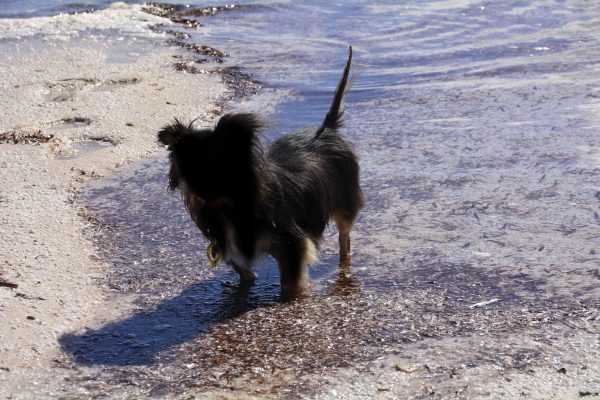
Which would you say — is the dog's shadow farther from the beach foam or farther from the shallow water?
the beach foam

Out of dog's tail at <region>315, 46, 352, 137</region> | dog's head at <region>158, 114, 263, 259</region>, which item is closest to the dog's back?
dog's tail at <region>315, 46, 352, 137</region>

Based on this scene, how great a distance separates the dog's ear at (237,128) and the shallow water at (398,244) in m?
1.02

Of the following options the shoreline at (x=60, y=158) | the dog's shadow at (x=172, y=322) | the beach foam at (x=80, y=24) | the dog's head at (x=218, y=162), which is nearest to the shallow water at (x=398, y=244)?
the dog's shadow at (x=172, y=322)

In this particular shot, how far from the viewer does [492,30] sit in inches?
Answer: 530

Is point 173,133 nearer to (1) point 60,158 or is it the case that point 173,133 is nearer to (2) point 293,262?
(2) point 293,262

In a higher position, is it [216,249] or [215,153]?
[215,153]

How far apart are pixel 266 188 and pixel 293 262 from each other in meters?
0.54

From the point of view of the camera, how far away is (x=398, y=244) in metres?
6.09

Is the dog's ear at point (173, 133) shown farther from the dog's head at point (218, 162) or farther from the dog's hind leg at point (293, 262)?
the dog's hind leg at point (293, 262)

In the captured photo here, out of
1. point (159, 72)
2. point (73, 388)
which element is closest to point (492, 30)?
point (159, 72)

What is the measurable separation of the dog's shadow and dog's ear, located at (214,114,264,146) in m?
1.04

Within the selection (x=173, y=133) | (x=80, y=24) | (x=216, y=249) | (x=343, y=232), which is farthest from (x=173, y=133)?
(x=80, y=24)

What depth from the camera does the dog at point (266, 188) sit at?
4.70m

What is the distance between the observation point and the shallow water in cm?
465
